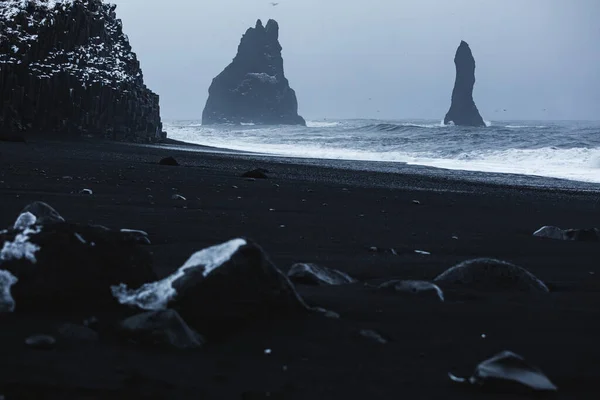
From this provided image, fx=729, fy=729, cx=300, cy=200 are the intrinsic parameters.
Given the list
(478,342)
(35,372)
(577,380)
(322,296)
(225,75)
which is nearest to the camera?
(35,372)

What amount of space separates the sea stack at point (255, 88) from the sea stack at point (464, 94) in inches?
1098

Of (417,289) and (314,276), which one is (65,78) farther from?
(417,289)

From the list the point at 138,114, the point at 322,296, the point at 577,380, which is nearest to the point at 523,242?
the point at 322,296

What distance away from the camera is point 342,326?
7.75ft

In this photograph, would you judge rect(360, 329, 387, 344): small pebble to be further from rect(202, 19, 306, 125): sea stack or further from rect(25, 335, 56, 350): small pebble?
rect(202, 19, 306, 125): sea stack

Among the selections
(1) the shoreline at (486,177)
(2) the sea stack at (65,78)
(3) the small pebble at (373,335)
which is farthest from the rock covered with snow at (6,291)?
(2) the sea stack at (65,78)

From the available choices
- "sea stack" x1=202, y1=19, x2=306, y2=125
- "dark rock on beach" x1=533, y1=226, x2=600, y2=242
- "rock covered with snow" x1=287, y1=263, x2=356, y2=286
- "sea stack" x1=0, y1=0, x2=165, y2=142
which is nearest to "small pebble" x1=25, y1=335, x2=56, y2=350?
"rock covered with snow" x1=287, y1=263, x2=356, y2=286

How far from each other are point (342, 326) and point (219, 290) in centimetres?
42

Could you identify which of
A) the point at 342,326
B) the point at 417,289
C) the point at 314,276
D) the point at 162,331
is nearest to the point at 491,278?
the point at 417,289

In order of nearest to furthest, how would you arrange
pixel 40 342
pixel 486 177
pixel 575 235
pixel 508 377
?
pixel 508 377
pixel 40 342
pixel 575 235
pixel 486 177

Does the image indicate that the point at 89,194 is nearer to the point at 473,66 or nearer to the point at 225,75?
the point at 473,66

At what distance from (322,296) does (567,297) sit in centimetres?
107

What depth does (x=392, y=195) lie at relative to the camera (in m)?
9.20

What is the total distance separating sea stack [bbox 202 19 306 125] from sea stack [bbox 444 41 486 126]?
27.9 metres
